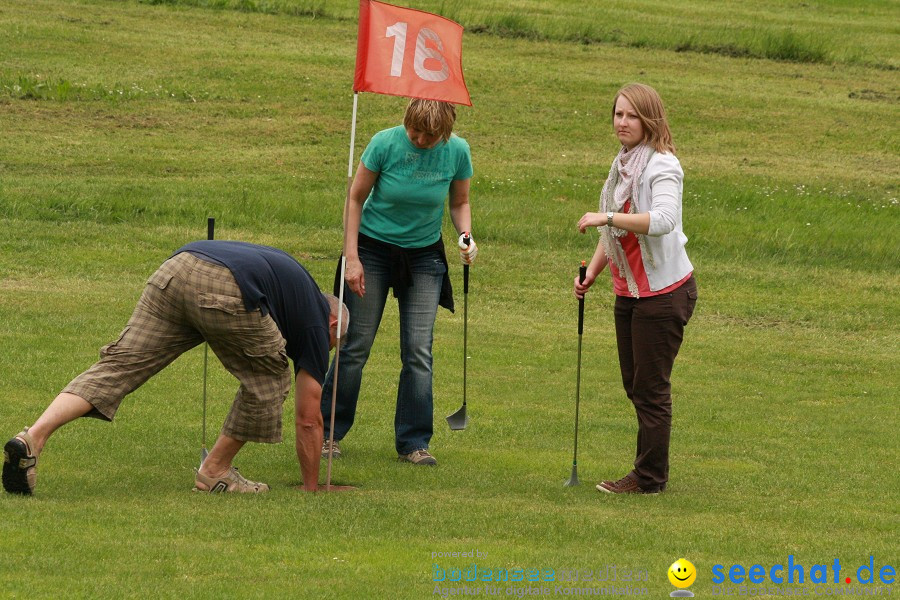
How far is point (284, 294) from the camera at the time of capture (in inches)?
273

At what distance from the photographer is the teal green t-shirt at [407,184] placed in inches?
314

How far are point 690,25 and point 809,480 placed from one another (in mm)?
25929

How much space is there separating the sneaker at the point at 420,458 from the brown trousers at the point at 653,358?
1.19 meters

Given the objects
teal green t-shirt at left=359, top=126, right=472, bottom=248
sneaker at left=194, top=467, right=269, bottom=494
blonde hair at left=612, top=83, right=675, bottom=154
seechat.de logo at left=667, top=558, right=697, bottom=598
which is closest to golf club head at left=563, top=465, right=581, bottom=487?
teal green t-shirt at left=359, top=126, right=472, bottom=248

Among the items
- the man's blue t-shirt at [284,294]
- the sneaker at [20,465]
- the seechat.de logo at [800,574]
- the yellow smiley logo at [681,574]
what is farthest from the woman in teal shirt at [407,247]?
the yellow smiley logo at [681,574]

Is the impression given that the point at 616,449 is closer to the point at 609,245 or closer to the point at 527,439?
the point at 527,439

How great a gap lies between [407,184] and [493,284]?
7741 mm

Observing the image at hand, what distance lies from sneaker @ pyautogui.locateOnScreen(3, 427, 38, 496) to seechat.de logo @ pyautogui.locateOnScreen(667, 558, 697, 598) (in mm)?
2933

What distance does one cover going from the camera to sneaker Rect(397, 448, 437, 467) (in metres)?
8.27

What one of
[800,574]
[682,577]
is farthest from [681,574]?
[800,574]

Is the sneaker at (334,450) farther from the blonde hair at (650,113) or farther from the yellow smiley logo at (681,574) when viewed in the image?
the yellow smiley logo at (681,574)

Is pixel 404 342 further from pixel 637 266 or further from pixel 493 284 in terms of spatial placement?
pixel 493 284

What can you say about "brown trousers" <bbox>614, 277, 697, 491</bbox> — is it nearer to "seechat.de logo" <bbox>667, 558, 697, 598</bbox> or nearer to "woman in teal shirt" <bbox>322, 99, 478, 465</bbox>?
"woman in teal shirt" <bbox>322, 99, 478, 465</bbox>

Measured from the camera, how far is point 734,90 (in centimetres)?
2697
